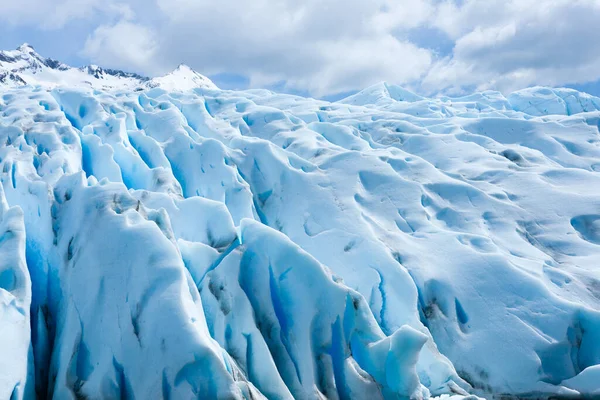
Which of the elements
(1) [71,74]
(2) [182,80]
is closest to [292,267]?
(2) [182,80]

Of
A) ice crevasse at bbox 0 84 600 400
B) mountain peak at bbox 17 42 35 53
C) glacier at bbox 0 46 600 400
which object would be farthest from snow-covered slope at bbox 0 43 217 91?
ice crevasse at bbox 0 84 600 400

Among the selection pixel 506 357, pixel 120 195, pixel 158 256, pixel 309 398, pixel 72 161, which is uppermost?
pixel 72 161

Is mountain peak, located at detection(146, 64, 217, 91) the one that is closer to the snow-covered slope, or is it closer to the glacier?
the snow-covered slope

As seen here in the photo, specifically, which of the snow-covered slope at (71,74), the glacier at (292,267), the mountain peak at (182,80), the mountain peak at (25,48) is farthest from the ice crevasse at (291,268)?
the mountain peak at (25,48)

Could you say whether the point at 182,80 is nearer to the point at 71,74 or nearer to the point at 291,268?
the point at 71,74

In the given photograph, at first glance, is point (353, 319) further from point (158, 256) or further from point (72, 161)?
point (72, 161)

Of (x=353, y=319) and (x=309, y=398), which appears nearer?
(x=309, y=398)

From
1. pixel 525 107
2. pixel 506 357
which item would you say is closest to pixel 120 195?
pixel 506 357
